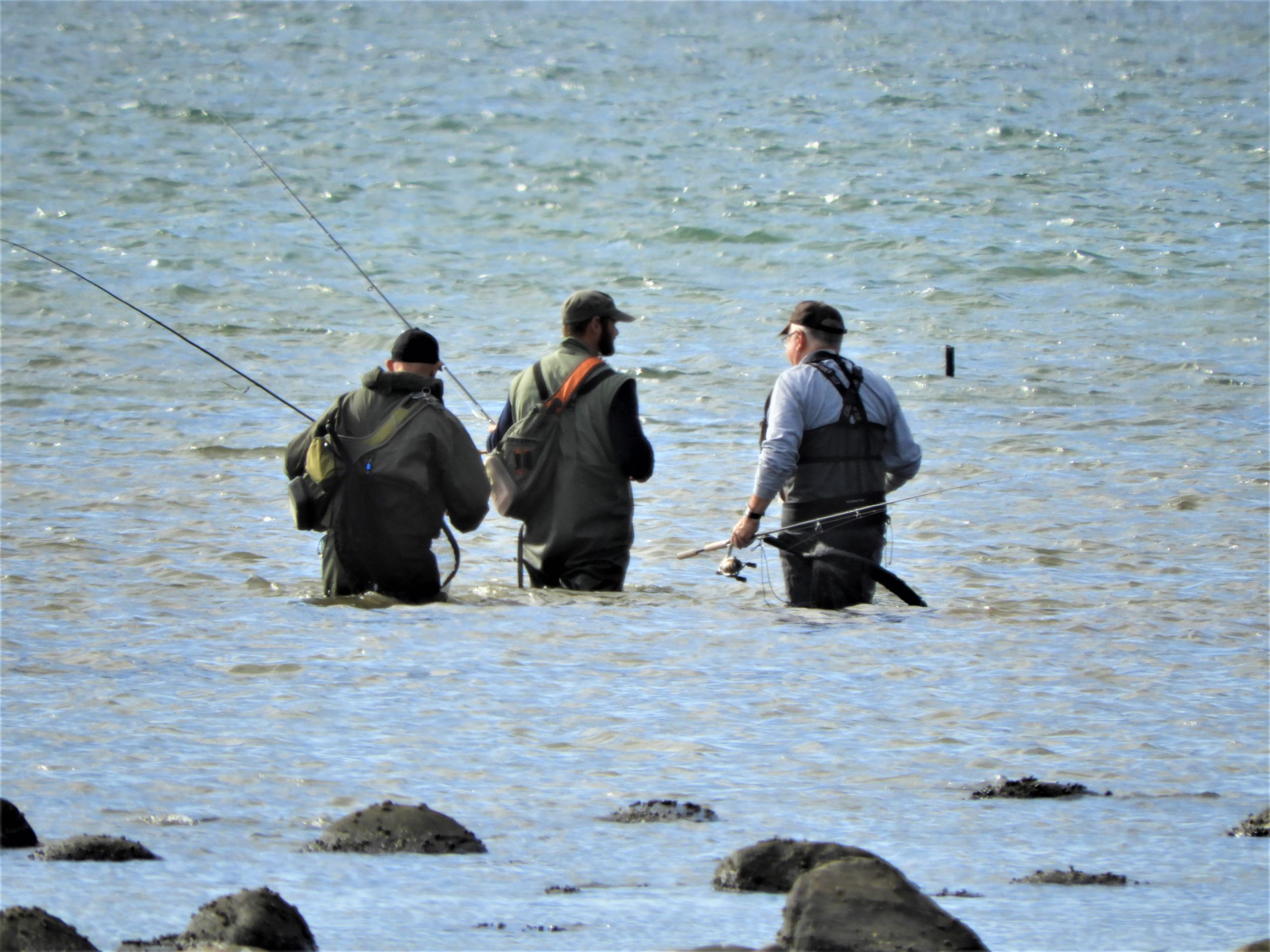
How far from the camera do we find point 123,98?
1742 inches

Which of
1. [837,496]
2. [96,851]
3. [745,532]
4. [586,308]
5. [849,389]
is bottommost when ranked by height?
[96,851]

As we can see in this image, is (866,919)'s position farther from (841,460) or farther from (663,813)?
(841,460)

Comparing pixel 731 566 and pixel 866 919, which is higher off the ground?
pixel 731 566

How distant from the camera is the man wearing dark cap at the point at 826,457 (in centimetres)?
775

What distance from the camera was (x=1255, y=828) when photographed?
5.06 metres

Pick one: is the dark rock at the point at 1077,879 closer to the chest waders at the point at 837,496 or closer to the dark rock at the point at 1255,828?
the dark rock at the point at 1255,828

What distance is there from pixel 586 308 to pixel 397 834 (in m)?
3.75

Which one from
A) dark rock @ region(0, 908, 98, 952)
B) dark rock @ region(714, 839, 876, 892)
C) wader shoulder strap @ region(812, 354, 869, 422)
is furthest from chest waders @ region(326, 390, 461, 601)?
dark rock @ region(0, 908, 98, 952)

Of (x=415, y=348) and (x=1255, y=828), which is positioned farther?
(x=415, y=348)

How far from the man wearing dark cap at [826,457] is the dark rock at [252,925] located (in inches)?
157

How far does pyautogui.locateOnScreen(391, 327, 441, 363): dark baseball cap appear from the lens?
25.8ft

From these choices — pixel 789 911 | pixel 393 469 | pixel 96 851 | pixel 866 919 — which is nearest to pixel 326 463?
pixel 393 469

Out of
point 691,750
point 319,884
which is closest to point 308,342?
point 691,750

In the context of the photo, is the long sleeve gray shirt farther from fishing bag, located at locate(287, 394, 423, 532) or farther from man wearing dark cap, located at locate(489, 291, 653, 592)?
fishing bag, located at locate(287, 394, 423, 532)
